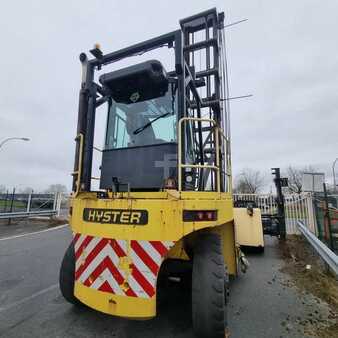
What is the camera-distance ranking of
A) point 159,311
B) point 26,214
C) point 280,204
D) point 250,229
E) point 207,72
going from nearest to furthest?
1. point 159,311
2. point 207,72
3. point 250,229
4. point 280,204
5. point 26,214

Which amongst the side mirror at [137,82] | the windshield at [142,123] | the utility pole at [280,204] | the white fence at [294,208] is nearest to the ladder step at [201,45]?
the side mirror at [137,82]

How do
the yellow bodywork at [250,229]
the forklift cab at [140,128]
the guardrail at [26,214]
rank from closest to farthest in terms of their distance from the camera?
the forklift cab at [140,128], the yellow bodywork at [250,229], the guardrail at [26,214]

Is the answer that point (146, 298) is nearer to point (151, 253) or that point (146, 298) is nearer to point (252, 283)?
point (151, 253)

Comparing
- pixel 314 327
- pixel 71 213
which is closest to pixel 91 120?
pixel 71 213

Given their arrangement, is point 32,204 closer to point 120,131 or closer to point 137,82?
point 120,131

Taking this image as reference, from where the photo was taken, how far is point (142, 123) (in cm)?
344

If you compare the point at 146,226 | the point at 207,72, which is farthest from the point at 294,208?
the point at 146,226

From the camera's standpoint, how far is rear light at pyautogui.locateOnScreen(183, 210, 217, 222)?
2629mm

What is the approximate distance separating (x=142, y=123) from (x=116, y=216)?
1.31 meters

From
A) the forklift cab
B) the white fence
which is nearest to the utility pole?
the white fence

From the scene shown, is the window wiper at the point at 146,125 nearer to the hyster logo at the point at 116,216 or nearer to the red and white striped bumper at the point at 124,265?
the hyster logo at the point at 116,216

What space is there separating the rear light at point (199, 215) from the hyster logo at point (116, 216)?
44cm

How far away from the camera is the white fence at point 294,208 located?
8.95 m

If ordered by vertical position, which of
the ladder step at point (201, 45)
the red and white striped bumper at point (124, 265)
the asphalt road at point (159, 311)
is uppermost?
the ladder step at point (201, 45)
